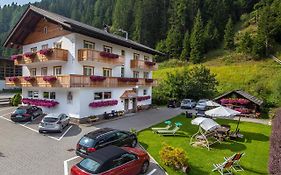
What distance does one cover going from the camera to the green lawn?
1187 centimetres

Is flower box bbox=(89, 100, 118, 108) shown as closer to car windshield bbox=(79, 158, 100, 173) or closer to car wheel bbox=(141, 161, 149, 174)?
car wheel bbox=(141, 161, 149, 174)

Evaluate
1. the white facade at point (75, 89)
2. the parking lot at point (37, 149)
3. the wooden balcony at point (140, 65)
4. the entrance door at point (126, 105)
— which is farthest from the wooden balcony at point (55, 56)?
the wooden balcony at point (140, 65)

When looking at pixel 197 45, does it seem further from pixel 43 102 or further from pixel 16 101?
pixel 43 102

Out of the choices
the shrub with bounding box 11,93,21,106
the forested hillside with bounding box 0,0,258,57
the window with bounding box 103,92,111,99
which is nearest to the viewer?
the window with bounding box 103,92,111,99

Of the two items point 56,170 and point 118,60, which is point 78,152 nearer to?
point 56,170

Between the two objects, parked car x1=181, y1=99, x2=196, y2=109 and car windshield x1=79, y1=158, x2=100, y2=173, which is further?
parked car x1=181, y1=99, x2=196, y2=109

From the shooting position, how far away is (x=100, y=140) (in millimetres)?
12250

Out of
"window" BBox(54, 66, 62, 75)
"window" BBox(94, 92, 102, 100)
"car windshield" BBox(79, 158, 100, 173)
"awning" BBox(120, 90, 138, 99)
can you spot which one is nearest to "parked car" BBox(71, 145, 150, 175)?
"car windshield" BBox(79, 158, 100, 173)

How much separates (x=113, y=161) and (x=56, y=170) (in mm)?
3685

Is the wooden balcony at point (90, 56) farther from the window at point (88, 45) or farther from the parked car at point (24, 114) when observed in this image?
the parked car at point (24, 114)

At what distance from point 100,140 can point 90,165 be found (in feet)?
11.0

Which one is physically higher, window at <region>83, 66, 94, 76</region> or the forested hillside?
the forested hillside

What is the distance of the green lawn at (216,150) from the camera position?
38.9 feet

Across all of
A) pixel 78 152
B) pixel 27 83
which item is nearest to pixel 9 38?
pixel 27 83
